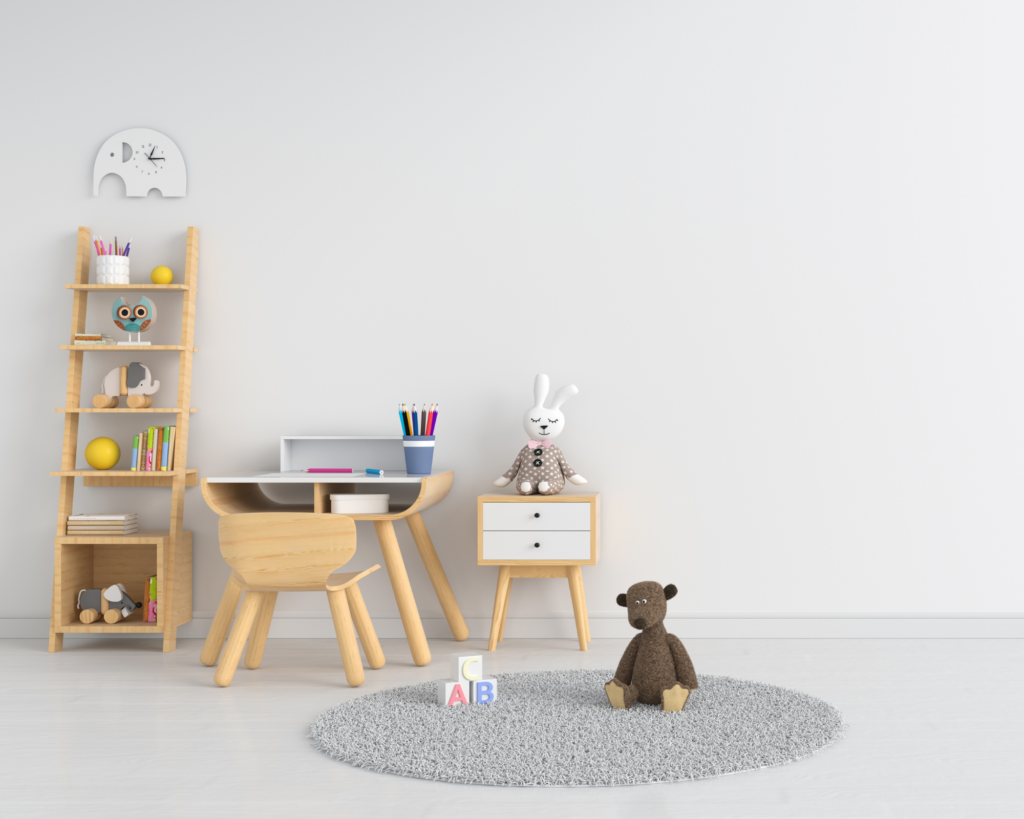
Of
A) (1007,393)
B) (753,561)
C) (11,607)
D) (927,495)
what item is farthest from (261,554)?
(1007,393)

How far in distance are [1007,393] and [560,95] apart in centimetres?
209

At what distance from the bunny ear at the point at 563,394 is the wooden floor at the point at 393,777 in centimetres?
90

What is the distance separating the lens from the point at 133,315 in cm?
360

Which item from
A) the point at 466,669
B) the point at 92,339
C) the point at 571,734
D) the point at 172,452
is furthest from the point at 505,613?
the point at 92,339

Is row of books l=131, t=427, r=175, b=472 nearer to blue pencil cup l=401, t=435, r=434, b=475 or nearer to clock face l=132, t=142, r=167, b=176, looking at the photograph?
blue pencil cup l=401, t=435, r=434, b=475

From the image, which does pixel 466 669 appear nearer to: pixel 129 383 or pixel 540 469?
A: pixel 540 469

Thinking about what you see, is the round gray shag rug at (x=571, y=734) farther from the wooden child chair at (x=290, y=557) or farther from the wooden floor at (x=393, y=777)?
the wooden child chair at (x=290, y=557)

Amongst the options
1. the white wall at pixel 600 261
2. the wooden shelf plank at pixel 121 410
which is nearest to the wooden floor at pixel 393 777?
the white wall at pixel 600 261

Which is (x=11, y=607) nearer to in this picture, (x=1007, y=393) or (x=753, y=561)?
(x=753, y=561)

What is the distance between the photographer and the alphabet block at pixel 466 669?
257 centimetres

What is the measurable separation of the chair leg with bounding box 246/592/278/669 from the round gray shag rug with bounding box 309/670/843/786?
1.84 ft

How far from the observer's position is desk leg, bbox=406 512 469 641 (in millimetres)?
3498

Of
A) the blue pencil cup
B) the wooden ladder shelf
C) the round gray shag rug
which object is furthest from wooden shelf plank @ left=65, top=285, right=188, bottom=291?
the round gray shag rug

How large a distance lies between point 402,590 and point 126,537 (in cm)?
109
